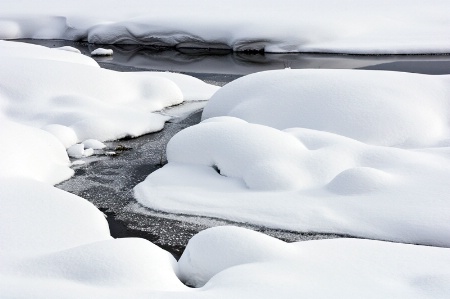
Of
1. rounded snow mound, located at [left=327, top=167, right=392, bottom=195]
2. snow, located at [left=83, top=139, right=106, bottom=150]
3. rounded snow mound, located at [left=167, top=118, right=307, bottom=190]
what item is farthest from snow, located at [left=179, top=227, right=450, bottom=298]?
snow, located at [left=83, top=139, right=106, bottom=150]

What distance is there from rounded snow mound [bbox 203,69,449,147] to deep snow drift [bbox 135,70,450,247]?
0.01 metres

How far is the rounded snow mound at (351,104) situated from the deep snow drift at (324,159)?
14mm

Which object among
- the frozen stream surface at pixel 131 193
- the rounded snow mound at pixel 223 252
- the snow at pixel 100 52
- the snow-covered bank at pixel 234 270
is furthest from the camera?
the snow at pixel 100 52

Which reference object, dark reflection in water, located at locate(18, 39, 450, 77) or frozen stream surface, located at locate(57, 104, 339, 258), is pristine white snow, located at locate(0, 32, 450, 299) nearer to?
frozen stream surface, located at locate(57, 104, 339, 258)

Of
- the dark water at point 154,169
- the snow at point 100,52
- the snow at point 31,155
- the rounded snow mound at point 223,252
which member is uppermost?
the rounded snow mound at point 223,252

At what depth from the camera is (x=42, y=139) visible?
645 cm

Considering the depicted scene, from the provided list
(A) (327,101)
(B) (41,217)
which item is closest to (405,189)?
(A) (327,101)

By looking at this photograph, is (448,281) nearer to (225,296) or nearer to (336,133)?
(225,296)

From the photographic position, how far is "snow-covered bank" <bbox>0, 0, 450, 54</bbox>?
1619 centimetres

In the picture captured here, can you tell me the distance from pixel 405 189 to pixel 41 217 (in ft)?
9.99

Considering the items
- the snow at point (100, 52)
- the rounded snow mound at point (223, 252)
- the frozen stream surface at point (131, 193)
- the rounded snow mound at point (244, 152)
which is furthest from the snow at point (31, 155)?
the snow at point (100, 52)

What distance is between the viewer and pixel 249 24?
17.0 metres

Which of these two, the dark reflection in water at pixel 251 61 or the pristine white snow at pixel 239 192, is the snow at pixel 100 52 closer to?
the dark reflection in water at pixel 251 61

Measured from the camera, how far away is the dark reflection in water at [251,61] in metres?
13.2
